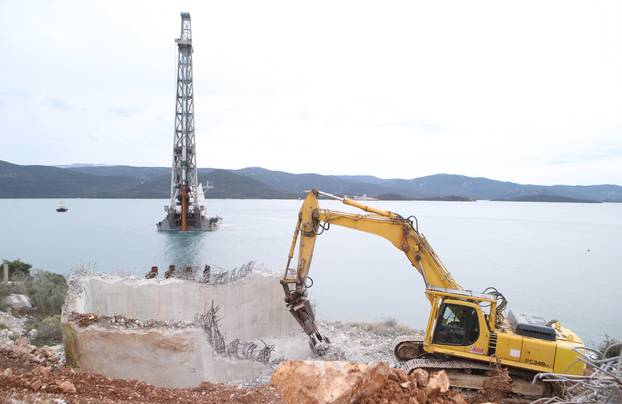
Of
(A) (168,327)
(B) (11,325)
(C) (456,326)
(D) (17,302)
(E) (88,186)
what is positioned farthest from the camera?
(E) (88,186)

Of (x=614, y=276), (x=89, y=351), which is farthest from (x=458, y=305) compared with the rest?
(x=614, y=276)

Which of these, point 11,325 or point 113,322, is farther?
point 11,325

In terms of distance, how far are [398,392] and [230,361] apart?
199 inches

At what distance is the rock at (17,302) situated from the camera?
13281 millimetres

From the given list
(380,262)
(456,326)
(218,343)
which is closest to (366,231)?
(456,326)

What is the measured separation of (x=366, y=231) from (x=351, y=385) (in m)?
4.84

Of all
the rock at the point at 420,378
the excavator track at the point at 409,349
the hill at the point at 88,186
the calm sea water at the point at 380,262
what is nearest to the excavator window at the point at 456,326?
the excavator track at the point at 409,349

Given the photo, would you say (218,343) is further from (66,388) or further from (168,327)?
(66,388)

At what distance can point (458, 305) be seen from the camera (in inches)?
302

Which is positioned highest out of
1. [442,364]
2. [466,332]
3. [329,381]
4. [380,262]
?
[329,381]

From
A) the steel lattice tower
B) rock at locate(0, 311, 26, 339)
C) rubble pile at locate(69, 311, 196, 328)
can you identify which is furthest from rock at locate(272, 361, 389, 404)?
the steel lattice tower

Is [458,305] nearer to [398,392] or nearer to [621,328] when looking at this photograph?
[398,392]

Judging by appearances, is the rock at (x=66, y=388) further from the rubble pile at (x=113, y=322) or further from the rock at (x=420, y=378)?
the rock at (x=420, y=378)

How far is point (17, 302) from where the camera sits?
13461mm
